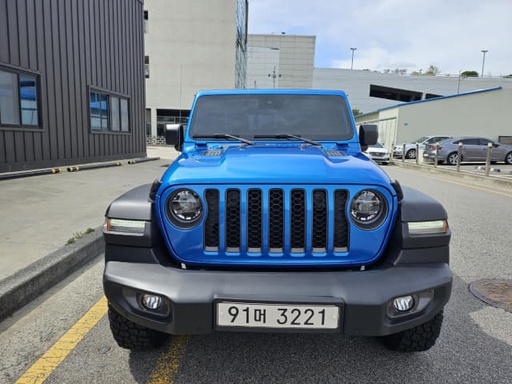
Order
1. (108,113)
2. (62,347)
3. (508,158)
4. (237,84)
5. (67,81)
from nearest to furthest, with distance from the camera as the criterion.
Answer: (62,347)
(67,81)
(108,113)
(508,158)
(237,84)

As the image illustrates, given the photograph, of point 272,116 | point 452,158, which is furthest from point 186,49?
point 272,116

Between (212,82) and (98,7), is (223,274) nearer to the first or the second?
(98,7)

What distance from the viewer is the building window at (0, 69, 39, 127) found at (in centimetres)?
913

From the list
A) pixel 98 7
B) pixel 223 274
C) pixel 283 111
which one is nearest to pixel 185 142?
pixel 283 111

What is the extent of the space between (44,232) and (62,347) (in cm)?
251

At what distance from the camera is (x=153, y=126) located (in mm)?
40594

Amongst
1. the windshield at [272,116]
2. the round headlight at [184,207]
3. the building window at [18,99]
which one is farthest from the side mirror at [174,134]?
the building window at [18,99]

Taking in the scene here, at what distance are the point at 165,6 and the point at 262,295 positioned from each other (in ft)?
141

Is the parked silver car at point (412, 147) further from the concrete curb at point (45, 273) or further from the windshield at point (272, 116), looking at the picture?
the concrete curb at point (45, 273)

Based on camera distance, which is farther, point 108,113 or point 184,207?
point 108,113

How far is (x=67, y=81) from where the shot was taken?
1159 centimetres

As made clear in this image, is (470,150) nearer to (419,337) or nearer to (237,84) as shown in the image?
(419,337)

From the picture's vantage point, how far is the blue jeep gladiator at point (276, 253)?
6.33ft

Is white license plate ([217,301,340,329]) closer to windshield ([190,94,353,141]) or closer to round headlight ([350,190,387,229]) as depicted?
round headlight ([350,190,387,229])
